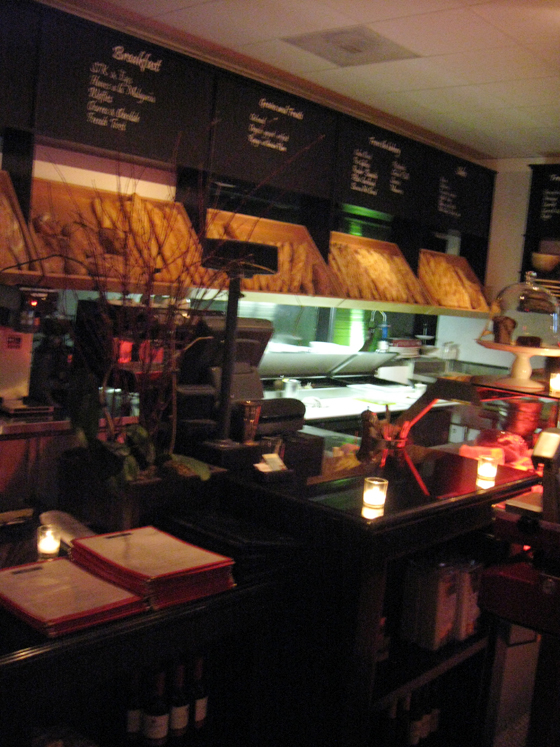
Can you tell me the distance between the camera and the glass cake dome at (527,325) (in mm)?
2637

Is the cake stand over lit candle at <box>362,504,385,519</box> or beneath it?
over

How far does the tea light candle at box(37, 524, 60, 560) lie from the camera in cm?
196

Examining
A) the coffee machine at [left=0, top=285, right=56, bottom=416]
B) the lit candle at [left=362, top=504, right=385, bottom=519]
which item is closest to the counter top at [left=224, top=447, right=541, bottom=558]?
the lit candle at [left=362, top=504, right=385, bottom=519]

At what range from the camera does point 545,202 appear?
6.04 m

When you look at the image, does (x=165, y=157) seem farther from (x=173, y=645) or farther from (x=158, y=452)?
(x=173, y=645)

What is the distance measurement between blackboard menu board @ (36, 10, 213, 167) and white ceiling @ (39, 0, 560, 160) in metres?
0.13

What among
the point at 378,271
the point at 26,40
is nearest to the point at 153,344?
the point at 26,40

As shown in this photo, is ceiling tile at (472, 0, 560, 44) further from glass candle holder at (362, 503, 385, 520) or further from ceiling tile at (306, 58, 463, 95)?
glass candle holder at (362, 503, 385, 520)

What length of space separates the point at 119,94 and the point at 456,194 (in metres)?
3.22

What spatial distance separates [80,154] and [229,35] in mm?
1007

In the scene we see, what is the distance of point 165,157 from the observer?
4.00m

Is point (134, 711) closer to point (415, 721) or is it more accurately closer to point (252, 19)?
point (415, 721)

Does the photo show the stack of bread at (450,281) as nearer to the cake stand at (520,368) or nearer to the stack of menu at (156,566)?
the cake stand at (520,368)

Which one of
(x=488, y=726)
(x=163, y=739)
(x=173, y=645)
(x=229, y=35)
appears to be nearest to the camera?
(x=173, y=645)
